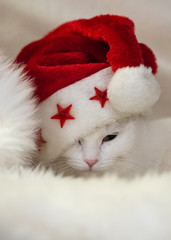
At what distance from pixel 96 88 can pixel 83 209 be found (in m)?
0.20

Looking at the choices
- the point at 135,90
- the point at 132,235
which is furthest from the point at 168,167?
the point at 132,235

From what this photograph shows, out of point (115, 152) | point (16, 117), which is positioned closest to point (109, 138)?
point (115, 152)

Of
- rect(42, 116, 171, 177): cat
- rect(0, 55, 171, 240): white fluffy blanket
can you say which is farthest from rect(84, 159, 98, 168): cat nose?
rect(0, 55, 171, 240): white fluffy blanket

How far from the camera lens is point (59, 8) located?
75cm

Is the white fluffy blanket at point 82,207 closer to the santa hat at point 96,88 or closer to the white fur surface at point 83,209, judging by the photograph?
the white fur surface at point 83,209

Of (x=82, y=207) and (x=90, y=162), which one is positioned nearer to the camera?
(x=82, y=207)

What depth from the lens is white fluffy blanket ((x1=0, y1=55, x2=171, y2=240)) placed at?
329 millimetres

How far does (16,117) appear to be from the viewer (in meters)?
0.44

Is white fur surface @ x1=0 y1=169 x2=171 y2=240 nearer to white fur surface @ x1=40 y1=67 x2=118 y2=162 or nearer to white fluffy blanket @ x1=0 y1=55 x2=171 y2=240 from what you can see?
white fluffy blanket @ x1=0 y1=55 x2=171 y2=240

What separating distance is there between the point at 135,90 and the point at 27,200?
21 centimetres

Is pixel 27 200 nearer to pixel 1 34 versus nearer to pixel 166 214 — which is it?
pixel 166 214

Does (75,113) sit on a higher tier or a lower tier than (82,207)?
higher

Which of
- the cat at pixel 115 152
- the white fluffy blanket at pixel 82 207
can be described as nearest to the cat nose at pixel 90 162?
the cat at pixel 115 152

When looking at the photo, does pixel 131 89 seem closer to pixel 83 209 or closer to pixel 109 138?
pixel 109 138
